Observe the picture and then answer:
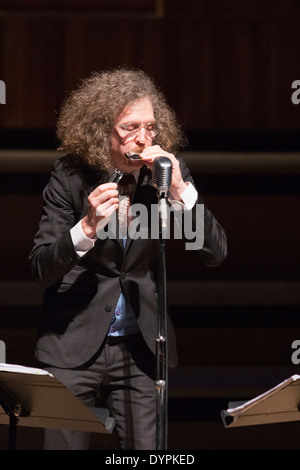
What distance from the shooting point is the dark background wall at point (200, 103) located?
13.5 feet

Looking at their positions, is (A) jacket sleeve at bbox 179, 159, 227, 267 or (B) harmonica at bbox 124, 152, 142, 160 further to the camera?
(A) jacket sleeve at bbox 179, 159, 227, 267

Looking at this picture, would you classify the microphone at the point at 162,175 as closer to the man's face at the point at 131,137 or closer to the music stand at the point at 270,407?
the man's face at the point at 131,137

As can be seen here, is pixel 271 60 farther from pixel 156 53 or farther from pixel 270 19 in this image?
pixel 156 53

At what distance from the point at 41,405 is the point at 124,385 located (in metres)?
0.31

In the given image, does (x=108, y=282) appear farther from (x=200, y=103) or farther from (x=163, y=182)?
(x=200, y=103)

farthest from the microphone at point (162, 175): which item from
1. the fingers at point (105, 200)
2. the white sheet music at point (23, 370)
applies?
the white sheet music at point (23, 370)

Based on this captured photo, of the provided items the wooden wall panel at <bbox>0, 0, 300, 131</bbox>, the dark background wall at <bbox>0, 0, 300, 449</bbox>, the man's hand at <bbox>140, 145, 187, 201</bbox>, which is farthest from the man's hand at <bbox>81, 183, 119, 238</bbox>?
the wooden wall panel at <bbox>0, 0, 300, 131</bbox>

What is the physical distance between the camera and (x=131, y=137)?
204 centimetres

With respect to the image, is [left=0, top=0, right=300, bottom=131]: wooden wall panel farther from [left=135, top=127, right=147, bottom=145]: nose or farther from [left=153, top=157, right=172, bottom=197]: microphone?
[left=153, top=157, right=172, bottom=197]: microphone

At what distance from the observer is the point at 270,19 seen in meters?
4.20

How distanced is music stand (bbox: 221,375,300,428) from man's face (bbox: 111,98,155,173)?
0.71 meters

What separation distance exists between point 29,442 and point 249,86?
88.3 inches

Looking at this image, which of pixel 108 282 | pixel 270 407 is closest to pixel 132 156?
pixel 108 282

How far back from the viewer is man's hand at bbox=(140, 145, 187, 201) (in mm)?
1823
